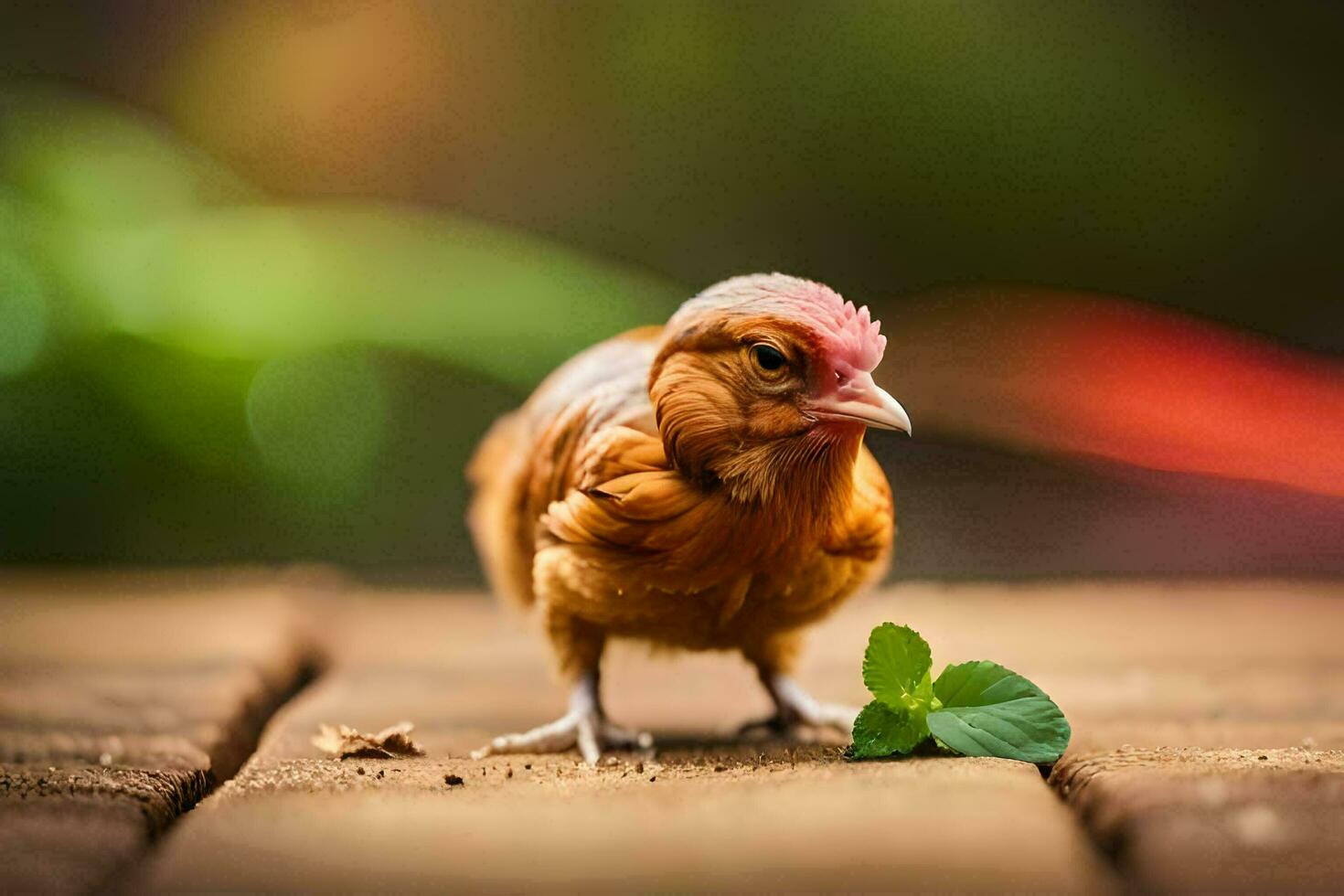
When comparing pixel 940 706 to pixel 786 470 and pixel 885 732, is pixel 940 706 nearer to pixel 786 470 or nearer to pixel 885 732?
pixel 885 732

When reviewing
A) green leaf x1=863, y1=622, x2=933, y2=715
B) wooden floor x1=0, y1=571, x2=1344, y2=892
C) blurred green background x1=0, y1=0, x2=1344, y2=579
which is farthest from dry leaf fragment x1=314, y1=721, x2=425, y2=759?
blurred green background x1=0, y1=0, x2=1344, y2=579

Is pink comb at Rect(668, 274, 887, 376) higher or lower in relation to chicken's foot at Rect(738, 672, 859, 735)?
higher

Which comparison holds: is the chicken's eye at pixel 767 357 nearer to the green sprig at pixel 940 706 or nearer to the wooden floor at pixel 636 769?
the green sprig at pixel 940 706

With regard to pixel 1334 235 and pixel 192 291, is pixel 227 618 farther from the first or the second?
pixel 1334 235

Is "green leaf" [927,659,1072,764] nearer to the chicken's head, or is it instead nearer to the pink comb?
the chicken's head

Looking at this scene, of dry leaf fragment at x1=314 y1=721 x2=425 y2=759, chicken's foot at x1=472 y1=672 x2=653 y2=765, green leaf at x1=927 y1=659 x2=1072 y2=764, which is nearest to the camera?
green leaf at x1=927 y1=659 x2=1072 y2=764

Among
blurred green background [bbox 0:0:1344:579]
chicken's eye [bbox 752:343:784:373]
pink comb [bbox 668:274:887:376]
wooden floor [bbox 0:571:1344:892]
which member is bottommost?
wooden floor [bbox 0:571:1344:892]

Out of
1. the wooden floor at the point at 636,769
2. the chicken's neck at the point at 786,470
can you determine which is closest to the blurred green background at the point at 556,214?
the wooden floor at the point at 636,769

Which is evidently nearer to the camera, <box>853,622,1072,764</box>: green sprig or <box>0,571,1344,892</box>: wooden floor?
<box>0,571,1344,892</box>: wooden floor
